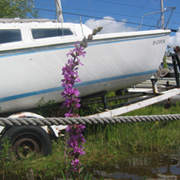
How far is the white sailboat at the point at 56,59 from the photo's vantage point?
335cm

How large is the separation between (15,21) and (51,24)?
0.60 metres

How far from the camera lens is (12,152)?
9.07ft

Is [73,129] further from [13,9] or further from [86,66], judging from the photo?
[13,9]

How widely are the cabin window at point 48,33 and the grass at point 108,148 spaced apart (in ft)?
5.52

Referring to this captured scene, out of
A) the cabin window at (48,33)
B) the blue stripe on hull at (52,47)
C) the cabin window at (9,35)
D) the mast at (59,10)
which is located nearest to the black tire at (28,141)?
the blue stripe on hull at (52,47)

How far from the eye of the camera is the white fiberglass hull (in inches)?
132

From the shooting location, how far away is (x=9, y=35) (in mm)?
3496

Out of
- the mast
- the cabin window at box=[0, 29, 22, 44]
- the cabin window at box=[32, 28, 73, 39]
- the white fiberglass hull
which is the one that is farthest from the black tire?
the mast

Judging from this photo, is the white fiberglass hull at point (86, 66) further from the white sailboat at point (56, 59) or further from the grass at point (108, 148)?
the grass at point (108, 148)

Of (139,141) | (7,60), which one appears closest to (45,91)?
(7,60)

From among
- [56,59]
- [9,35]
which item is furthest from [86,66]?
[9,35]

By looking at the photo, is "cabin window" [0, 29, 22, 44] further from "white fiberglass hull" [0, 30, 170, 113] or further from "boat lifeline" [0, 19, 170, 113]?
"white fiberglass hull" [0, 30, 170, 113]

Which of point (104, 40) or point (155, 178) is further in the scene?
point (104, 40)

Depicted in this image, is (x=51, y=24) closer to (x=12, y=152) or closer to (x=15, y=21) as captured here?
(x=15, y=21)
